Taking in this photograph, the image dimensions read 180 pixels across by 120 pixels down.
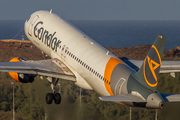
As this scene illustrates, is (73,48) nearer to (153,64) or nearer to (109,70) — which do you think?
(109,70)

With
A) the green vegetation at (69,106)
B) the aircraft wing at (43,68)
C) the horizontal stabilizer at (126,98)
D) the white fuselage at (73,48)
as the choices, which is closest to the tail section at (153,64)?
the horizontal stabilizer at (126,98)

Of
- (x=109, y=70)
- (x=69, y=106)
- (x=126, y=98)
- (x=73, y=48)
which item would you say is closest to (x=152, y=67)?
(x=126, y=98)

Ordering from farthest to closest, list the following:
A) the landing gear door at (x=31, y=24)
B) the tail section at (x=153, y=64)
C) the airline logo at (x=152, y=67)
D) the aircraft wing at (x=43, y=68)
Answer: the landing gear door at (x=31, y=24) → the aircraft wing at (x=43, y=68) → the airline logo at (x=152, y=67) → the tail section at (x=153, y=64)

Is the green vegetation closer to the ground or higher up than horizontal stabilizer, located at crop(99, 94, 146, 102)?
higher up

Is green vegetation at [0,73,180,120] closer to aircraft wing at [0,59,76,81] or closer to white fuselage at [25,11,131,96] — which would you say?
white fuselage at [25,11,131,96]

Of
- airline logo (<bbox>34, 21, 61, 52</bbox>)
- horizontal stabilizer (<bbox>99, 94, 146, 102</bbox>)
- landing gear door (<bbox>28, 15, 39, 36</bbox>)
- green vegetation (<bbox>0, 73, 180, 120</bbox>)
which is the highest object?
landing gear door (<bbox>28, 15, 39, 36</bbox>)

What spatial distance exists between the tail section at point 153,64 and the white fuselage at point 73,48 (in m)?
4.91

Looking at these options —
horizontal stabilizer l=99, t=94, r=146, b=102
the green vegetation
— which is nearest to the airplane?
horizontal stabilizer l=99, t=94, r=146, b=102

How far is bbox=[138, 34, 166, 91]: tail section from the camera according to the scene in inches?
1310

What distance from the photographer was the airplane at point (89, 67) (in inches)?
1361

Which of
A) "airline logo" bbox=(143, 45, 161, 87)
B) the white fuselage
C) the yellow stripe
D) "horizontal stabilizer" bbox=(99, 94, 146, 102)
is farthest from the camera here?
the white fuselage

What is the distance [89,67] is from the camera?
1649 inches

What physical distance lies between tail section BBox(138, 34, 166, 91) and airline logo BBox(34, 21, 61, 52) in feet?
46.1

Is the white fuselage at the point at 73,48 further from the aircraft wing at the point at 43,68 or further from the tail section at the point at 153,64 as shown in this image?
the tail section at the point at 153,64
